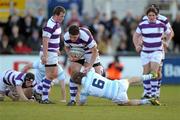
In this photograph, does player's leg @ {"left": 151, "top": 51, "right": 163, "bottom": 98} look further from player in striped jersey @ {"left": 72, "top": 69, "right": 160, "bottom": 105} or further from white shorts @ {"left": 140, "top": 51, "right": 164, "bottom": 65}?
player in striped jersey @ {"left": 72, "top": 69, "right": 160, "bottom": 105}

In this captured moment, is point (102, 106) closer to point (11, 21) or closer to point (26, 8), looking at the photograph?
point (11, 21)

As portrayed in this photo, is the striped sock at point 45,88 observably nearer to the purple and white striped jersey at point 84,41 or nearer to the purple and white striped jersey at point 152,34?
the purple and white striped jersey at point 84,41

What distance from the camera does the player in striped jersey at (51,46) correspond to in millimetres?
19062

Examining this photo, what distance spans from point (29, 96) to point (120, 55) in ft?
31.7

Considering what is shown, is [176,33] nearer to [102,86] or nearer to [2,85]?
[2,85]

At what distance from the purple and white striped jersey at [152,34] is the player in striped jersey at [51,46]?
205cm

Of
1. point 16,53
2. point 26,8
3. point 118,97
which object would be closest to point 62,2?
point 26,8

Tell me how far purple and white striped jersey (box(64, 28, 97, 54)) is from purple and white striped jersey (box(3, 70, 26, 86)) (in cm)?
144

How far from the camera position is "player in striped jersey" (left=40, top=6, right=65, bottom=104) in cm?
1906

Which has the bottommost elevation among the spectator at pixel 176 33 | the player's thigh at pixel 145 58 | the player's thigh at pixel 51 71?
the player's thigh at pixel 51 71

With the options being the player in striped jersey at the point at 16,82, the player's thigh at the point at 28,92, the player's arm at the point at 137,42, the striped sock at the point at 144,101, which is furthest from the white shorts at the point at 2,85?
the striped sock at the point at 144,101

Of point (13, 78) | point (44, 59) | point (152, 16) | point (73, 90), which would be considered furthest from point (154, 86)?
point (13, 78)

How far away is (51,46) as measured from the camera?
768 inches

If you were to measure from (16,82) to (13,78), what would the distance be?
0.69 ft
